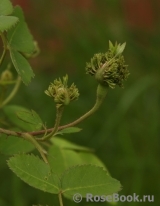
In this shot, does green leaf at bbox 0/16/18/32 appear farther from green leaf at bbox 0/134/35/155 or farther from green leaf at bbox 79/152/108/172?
green leaf at bbox 79/152/108/172

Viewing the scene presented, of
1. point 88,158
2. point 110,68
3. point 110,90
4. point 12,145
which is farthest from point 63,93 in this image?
point 110,90

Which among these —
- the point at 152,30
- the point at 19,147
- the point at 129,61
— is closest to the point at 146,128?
the point at 129,61

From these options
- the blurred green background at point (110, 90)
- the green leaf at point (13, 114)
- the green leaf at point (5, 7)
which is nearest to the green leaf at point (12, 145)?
the green leaf at point (13, 114)

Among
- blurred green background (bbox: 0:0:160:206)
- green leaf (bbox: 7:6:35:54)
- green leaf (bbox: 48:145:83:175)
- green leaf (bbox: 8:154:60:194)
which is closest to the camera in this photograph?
green leaf (bbox: 8:154:60:194)

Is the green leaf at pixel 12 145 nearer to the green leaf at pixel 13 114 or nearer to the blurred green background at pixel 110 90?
the green leaf at pixel 13 114

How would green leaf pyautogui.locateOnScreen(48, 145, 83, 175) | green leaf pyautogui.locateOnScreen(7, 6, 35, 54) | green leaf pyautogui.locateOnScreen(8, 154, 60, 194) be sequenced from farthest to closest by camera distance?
green leaf pyautogui.locateOnScreen(48, 145, 83, 175) < green leaf pyautogui.locateOnScreen(7, 6, 35, 54) < green leaf pyautogui.locateOnScreen(8, 154, 60, 194)

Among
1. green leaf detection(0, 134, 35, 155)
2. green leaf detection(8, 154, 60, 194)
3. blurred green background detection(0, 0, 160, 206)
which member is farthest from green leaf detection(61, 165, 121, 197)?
blurred green background detection(0, 0, 160, 206)
